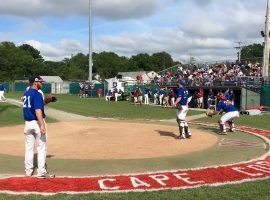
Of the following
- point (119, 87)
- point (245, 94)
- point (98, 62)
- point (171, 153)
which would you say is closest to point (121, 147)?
point (171, 153)

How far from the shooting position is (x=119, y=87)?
167 ft

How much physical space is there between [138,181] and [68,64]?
142 metres

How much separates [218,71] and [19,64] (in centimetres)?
8956

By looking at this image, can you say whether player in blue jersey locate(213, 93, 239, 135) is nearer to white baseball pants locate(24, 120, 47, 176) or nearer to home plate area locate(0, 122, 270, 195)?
home plate area locate(0, 122, 270, 195)

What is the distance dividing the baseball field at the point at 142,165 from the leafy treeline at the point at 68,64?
323ft

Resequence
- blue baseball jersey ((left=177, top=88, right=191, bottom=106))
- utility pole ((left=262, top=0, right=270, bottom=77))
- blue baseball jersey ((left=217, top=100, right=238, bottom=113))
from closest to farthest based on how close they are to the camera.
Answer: blue baseball jersey ((left=177, top=88, right=191, bottom=106)) < blue baseball jersey ((left=217, top=100, right=238, bottom=113)) < utility pole ((left=262, top=0, right=270, bottom=77))

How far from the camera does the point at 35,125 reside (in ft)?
28.5

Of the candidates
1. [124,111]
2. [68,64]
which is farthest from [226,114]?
[68,64]

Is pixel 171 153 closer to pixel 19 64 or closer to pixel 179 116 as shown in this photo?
pixel 179 116

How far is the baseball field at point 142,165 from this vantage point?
760 centimetres

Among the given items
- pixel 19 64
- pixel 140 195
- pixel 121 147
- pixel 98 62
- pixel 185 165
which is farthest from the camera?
pixel 98 62

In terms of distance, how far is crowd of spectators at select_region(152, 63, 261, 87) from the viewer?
1350 inches

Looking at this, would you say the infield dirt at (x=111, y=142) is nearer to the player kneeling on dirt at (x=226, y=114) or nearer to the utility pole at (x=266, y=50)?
the player kneeling on dirt at (x=226, y=114)

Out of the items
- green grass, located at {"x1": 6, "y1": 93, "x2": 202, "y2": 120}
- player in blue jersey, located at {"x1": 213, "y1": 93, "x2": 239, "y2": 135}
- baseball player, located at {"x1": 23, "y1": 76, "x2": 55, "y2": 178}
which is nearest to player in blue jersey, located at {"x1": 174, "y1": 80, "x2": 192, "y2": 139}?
player in blue jersey, located at {"x1": 213, "y1": 93, "x2": 239, "y2": 135}
